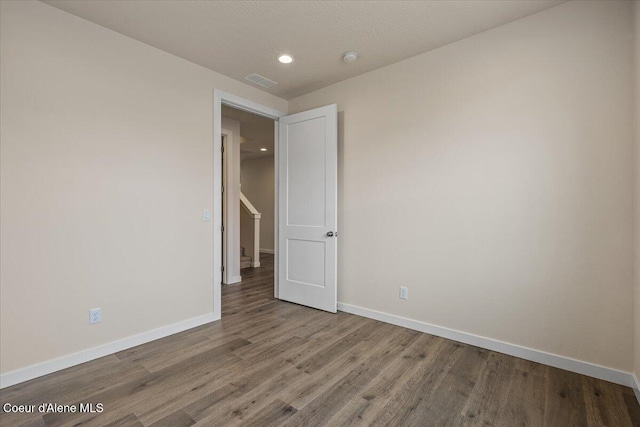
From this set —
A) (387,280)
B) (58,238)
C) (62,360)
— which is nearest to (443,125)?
(387,280)

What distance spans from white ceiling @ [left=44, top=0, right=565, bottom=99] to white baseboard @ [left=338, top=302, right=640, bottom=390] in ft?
8.23

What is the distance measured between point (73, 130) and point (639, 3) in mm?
3794

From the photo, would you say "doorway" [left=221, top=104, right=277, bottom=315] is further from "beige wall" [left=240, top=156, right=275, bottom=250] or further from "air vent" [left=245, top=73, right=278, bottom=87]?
"air vent" [left=245, top=73, right=278, bottom=87]

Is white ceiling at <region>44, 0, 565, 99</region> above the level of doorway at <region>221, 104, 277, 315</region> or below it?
above

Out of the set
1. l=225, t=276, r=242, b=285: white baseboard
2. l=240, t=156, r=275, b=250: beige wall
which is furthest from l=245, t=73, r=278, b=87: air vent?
l=240, t=156, r=275, b=250: beige wall

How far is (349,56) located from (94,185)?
2.41m

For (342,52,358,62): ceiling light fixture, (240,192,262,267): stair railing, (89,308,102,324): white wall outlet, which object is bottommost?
(89,308,102,324): white wall outlet

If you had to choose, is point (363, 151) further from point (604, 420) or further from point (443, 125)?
point (604, 420)

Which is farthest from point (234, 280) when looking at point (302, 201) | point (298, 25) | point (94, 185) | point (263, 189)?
point (263, 189)

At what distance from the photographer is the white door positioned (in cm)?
334

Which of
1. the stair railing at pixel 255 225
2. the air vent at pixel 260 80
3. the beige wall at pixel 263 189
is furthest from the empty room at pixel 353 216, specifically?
the beige wall at pixel 263 189

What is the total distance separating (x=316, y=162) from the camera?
347 centimetres

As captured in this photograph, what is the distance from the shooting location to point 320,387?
6.40ft

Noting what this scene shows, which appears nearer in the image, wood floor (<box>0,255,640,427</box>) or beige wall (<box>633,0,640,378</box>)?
wood floor (<box>0,255,640,427</box>)
